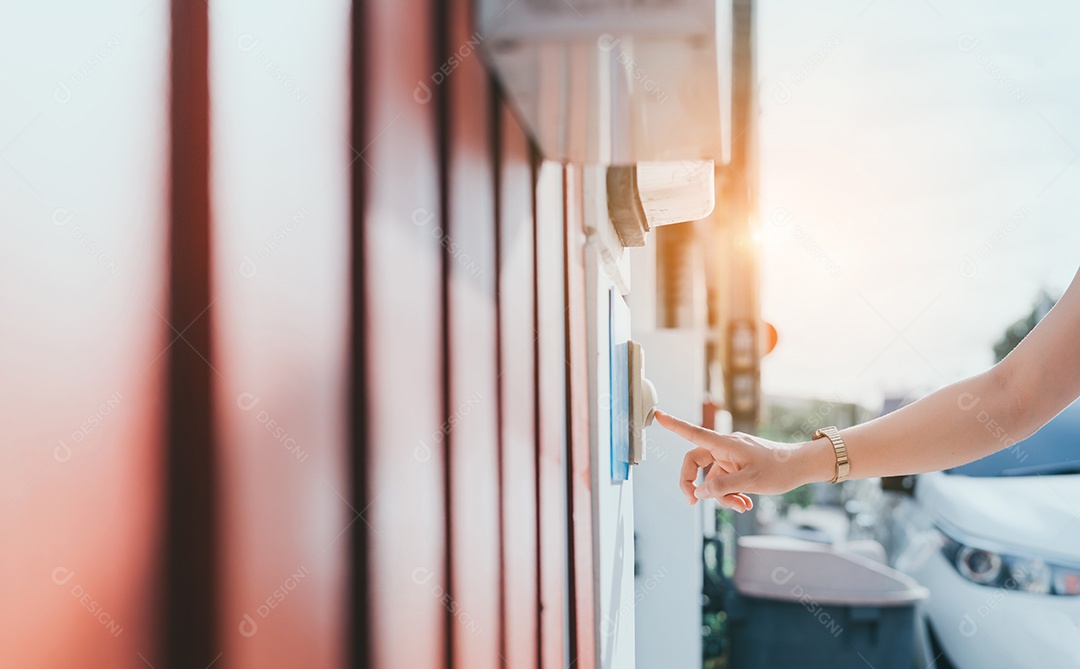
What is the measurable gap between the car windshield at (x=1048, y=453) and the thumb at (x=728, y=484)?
236cm

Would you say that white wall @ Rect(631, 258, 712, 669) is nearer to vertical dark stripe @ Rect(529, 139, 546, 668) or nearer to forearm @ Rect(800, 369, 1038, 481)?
forearm @ Rect(800, 369, 1038, 481)

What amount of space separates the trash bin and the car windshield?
732mm

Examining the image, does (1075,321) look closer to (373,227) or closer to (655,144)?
(655,144)

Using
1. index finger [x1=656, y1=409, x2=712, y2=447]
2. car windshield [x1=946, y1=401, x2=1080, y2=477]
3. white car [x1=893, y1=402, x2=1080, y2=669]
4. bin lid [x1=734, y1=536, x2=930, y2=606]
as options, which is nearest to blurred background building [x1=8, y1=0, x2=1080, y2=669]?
index finger [x1=656, y1=409, x2=712, y2=447]

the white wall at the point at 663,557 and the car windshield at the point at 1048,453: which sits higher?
the car windshield at the point at 1048,453

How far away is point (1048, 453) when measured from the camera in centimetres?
337

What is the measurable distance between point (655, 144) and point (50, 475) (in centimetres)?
111

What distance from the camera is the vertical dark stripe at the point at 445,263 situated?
0.87 metres

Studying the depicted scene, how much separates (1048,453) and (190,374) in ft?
12.9

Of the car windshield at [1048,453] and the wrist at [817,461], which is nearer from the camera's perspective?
the wrist at [817,461]

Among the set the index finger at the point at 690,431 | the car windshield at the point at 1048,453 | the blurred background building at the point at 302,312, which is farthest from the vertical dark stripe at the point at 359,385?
the car windshield at the point at 1048,453

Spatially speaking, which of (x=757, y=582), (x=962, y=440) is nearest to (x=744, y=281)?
(x=757, y=582)

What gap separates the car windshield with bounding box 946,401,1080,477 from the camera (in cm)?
330

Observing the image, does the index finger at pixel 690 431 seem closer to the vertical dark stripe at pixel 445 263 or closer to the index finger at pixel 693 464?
the index finger at pixel 693 464
